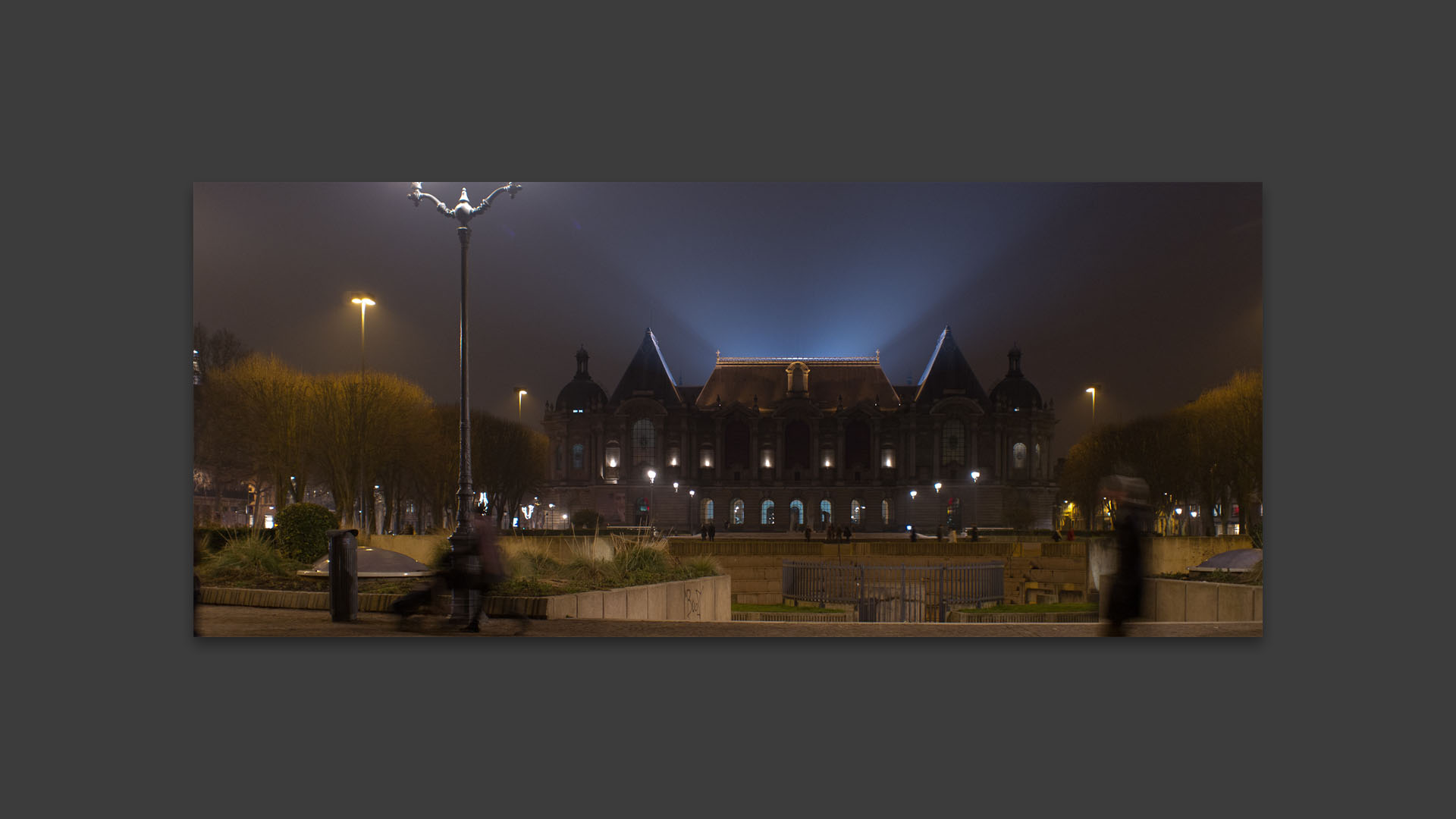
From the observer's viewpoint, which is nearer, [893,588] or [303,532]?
[303,532]

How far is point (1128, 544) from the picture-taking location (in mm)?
12797

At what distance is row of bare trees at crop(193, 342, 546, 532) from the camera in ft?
67.3

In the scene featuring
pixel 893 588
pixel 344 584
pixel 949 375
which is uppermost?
pixel 949 375

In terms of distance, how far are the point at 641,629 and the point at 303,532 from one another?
8648mm

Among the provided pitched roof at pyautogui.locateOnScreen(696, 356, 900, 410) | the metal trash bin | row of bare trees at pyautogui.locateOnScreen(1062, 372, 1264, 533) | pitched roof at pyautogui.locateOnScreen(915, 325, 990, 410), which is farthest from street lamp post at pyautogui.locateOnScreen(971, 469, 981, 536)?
the metal trash bin

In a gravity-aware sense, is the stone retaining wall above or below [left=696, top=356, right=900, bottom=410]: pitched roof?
below

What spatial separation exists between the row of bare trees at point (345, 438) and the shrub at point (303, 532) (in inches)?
74.0

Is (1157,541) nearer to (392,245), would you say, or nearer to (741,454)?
(392,245)

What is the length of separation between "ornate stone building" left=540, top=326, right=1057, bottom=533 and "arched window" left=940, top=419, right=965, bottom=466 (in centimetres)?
6

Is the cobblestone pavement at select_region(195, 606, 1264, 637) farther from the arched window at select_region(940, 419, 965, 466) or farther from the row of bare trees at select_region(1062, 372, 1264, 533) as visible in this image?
the arched window at select_region(940, 419, 965, 466)

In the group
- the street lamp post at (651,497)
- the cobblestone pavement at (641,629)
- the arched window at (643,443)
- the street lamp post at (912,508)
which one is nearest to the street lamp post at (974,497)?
the street lamp post at (912,508)

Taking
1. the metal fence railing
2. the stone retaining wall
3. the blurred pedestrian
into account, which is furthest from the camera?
the metal fence railing

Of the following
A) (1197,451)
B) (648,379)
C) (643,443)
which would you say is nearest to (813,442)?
(643,443)

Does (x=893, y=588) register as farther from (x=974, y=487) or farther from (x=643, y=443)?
(x=974, y=487)
